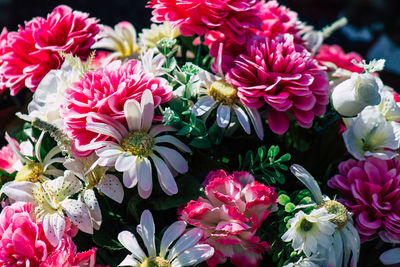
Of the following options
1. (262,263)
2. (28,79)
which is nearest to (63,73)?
(28,79)

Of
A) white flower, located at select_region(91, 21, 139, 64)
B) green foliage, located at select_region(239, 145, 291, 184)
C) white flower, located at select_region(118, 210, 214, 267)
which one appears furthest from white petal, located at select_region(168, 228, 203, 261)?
white flower, located at select_region(91, 21, 139, 64)

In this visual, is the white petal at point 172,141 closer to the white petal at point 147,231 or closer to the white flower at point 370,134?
the white petal at point 147,231

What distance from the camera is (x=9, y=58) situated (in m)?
0.64

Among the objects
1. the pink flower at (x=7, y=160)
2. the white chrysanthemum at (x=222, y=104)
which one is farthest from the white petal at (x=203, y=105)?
the pink flower at (x=7, y=160)

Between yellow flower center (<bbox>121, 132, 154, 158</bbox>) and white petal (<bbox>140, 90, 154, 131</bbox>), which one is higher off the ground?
white petal (<bbox>140, 90, 154, 131</bbox>)

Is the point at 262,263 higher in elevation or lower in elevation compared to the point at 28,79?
lower

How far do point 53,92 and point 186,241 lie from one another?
26 cm

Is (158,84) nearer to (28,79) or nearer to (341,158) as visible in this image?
(28,79)

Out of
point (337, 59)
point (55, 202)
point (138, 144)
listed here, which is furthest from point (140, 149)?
point (337, 59)

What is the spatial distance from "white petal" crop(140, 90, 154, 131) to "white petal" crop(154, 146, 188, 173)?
0.09 ft

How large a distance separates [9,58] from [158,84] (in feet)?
0.74

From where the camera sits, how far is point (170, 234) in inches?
20.0

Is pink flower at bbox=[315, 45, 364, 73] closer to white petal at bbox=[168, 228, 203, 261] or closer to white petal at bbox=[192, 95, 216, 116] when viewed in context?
white petal at bbox=[192, 95, 216, 116]

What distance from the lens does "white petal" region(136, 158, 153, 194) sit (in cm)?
50
